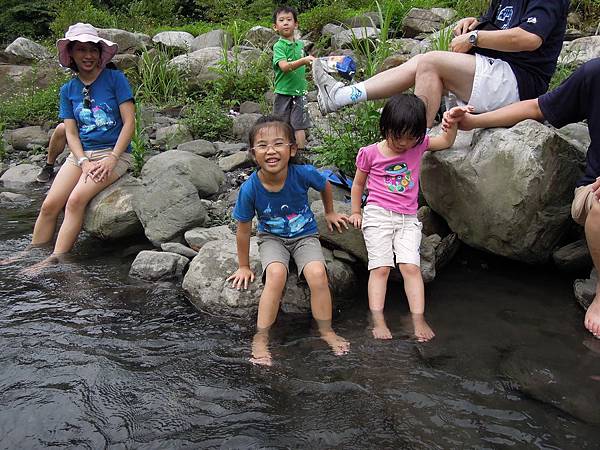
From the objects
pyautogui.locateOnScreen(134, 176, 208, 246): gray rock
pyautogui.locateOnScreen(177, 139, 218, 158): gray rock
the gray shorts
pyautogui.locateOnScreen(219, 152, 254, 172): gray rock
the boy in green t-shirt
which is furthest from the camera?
pyautogui.locateOnScreen(177, 139, 218, 158): gray rock

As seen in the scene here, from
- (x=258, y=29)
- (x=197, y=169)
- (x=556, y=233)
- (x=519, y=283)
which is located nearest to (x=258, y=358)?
(x=519, y=283)

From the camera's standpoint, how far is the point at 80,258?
167 inches

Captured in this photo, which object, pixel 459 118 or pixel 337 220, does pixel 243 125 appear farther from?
pixel 459 118

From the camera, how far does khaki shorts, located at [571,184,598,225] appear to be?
302cm

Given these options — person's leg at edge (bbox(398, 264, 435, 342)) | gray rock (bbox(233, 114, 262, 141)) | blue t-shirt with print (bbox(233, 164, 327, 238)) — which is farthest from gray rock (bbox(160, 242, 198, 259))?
gray rock (bbox(233, 114, 262, 141))

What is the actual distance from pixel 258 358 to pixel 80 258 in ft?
6.79

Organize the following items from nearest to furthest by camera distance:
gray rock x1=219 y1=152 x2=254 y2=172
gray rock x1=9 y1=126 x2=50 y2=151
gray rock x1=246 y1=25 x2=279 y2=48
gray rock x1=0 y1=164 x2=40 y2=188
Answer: gray rock x1=219 y1=152 x2=254 y2=172, gray rock x1=0 y1=164 x2=40 y2=188, gray rock x1=9 y1=126 x2=50 y2=151, gray rock x1=246 y1=25 x2=279 y2=48

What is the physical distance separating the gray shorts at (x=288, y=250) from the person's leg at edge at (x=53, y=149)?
2.65 meters

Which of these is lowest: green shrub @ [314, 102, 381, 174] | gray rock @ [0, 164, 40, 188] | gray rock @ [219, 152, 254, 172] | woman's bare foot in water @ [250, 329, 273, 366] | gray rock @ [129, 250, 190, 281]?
woman's bare foot in water @ [250, 329, 273, 366]

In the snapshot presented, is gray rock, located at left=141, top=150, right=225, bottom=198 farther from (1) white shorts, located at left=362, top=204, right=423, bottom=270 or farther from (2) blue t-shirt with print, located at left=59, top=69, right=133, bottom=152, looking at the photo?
(1) white shorts, located at left=362, top=204, right=423, bottom=270

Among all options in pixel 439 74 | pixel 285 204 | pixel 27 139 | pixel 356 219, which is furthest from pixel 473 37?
pixel 27 139

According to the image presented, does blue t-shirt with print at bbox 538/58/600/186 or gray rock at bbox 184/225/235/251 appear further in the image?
gray rock at bbox 184/225/235/251

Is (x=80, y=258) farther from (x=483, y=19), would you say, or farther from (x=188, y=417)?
(x=483, y=19)

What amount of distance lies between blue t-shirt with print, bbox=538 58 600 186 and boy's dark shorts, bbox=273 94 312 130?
272 cm
